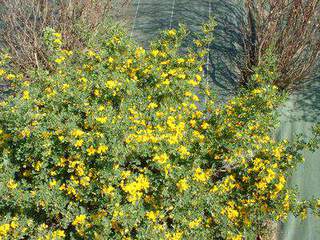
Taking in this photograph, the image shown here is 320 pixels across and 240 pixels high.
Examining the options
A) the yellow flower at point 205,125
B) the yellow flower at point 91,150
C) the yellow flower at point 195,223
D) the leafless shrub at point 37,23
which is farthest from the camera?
the leafless shrub at point 37,23

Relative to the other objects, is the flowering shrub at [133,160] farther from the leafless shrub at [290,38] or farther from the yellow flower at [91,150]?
the leafless shrub at [290,38]

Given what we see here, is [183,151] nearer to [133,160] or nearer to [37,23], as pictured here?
[133,160]

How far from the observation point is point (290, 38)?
18.2 feet

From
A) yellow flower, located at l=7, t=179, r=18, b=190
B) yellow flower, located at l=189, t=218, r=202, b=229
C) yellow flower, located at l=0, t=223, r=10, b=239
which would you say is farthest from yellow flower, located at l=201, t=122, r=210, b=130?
yellow flower, located at l=0, t=223, r=10, b=239

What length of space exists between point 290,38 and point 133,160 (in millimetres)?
3120

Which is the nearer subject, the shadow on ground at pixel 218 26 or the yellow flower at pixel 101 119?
the yellow flower at pixel 101 119

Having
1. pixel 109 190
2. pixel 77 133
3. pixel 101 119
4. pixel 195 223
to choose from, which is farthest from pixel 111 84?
pixel 195 223

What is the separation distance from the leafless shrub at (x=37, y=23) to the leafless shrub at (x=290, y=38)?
233cm

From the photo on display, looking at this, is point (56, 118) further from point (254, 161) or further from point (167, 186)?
point (254, 161)

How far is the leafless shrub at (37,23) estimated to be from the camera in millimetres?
5832

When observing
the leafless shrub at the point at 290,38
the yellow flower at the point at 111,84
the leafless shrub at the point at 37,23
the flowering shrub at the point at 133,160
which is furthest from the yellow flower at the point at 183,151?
the leafless shrub at the point at 37,23

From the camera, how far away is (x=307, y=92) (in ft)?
19.5

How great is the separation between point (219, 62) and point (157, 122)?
274 centimetres

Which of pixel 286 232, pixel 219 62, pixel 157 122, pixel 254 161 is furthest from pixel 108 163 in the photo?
pixel 219 62
